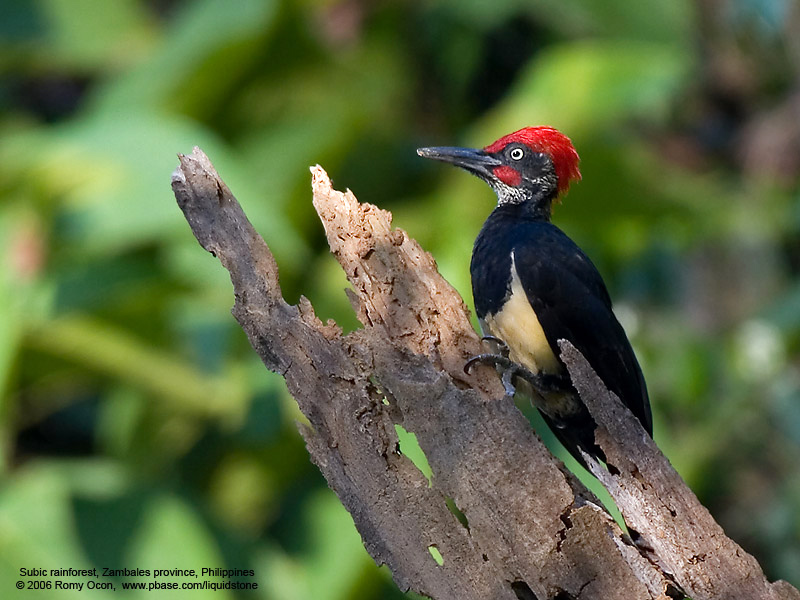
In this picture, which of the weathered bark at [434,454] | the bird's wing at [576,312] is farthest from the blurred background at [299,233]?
the weathered bark at [434,454]

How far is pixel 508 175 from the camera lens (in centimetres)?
378

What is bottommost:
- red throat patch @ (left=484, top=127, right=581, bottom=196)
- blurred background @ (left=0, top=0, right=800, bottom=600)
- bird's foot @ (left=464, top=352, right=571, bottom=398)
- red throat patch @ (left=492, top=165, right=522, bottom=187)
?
blurred background @ (left=0, top=0, right=800, bottom=600)

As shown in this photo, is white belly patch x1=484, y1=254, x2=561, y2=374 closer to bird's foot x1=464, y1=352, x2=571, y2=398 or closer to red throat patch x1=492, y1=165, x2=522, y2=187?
bird's foot x1=464, y1=352, x2=571, y2=398

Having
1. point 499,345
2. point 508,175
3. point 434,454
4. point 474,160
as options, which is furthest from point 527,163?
point 434,454

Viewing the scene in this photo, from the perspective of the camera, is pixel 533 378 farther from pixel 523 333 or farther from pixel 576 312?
pixel 576 312

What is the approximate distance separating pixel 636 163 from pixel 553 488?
429 centimetres

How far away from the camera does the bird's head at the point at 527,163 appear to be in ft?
12.3

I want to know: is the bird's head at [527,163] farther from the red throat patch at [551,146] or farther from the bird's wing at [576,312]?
the bird's wing at [576,312]

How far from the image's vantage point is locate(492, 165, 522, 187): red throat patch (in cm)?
377

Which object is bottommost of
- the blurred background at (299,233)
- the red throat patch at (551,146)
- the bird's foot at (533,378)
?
the blurred background at (299,233)

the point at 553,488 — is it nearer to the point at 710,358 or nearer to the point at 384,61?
the point at 710,358

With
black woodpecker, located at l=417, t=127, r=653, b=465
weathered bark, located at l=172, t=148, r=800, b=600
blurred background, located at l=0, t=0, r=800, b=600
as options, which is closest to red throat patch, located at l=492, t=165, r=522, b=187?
black woodpecker, located at l=417, t=127, r=653, b=465

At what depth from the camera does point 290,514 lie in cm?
621

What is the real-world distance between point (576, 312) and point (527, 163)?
64 cm
